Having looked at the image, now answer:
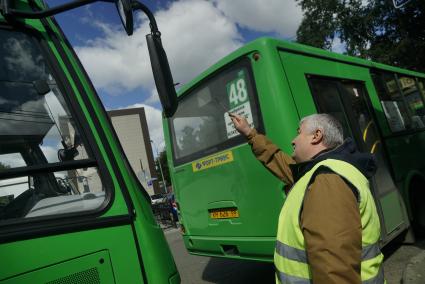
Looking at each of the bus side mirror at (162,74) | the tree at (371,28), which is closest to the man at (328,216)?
the bus side mirror at (162,74)

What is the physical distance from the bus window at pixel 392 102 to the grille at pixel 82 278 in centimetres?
574

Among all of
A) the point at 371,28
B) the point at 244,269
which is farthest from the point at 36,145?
the point at 371,28

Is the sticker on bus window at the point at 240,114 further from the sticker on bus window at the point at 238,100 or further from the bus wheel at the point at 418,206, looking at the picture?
the bus wheel at the point at 418,206

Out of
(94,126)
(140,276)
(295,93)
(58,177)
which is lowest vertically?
(140,276)

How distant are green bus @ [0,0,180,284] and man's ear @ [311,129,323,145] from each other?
83 cm

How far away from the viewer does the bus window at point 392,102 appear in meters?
6.70

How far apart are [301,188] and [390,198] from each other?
4.15m

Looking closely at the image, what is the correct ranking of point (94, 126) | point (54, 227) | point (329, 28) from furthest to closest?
point (329, 28) → point (94, 126) → point (54, 227)

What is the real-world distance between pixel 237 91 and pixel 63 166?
10.7 ft

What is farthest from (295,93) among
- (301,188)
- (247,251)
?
(301,188)

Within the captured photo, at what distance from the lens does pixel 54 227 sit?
6.42 feet

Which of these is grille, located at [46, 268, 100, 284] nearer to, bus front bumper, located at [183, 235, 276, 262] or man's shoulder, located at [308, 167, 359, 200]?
man's shoulder, located at [308, 167, 359, 200]

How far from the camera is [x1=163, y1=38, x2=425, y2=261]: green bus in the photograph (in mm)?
4711

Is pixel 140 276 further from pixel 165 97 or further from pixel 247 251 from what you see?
pixel 247 251
